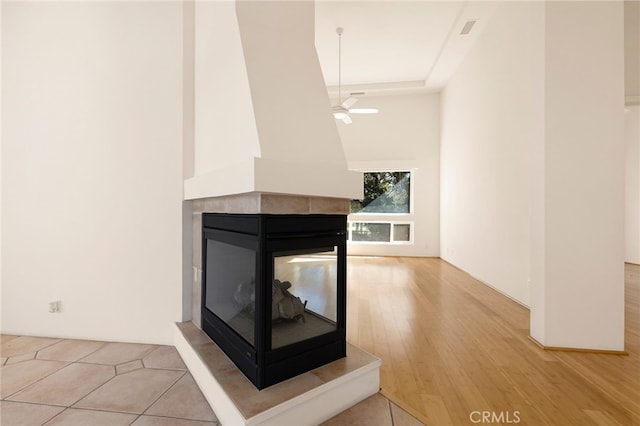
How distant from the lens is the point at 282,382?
141 cm

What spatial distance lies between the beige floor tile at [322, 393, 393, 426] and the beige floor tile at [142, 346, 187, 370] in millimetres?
1085

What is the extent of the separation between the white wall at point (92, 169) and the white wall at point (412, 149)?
14.9ft

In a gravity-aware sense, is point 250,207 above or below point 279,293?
above

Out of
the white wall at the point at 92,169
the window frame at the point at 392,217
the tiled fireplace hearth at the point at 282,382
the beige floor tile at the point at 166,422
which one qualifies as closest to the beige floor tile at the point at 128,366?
the white wall at the point at 92,169

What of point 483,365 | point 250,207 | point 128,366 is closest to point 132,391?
point 128,366

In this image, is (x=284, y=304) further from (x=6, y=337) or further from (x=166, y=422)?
(x=6, y=337)

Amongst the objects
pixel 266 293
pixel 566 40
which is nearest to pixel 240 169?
pixel 266 293

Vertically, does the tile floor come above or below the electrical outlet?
below

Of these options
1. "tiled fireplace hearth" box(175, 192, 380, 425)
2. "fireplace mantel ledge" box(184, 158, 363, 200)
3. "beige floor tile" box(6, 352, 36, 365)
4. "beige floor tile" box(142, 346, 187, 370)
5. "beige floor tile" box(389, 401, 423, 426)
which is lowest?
"beige floor tile" box(6, 352, 36, 365)

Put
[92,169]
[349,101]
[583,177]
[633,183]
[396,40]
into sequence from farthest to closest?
[633,183] < [349,101] < [396,40] < [92,169] < [583,177]

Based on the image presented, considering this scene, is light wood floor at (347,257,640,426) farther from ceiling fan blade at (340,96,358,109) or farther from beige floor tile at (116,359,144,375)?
ceiling fan blade at (340,96,358,109)

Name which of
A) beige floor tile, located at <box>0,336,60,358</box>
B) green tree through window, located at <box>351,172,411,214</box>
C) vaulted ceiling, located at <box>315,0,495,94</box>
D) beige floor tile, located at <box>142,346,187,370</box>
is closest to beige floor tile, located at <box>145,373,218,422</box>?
beige floor tile, located at <box>142,346,187,370</box>

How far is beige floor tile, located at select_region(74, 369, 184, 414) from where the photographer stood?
154 cm
